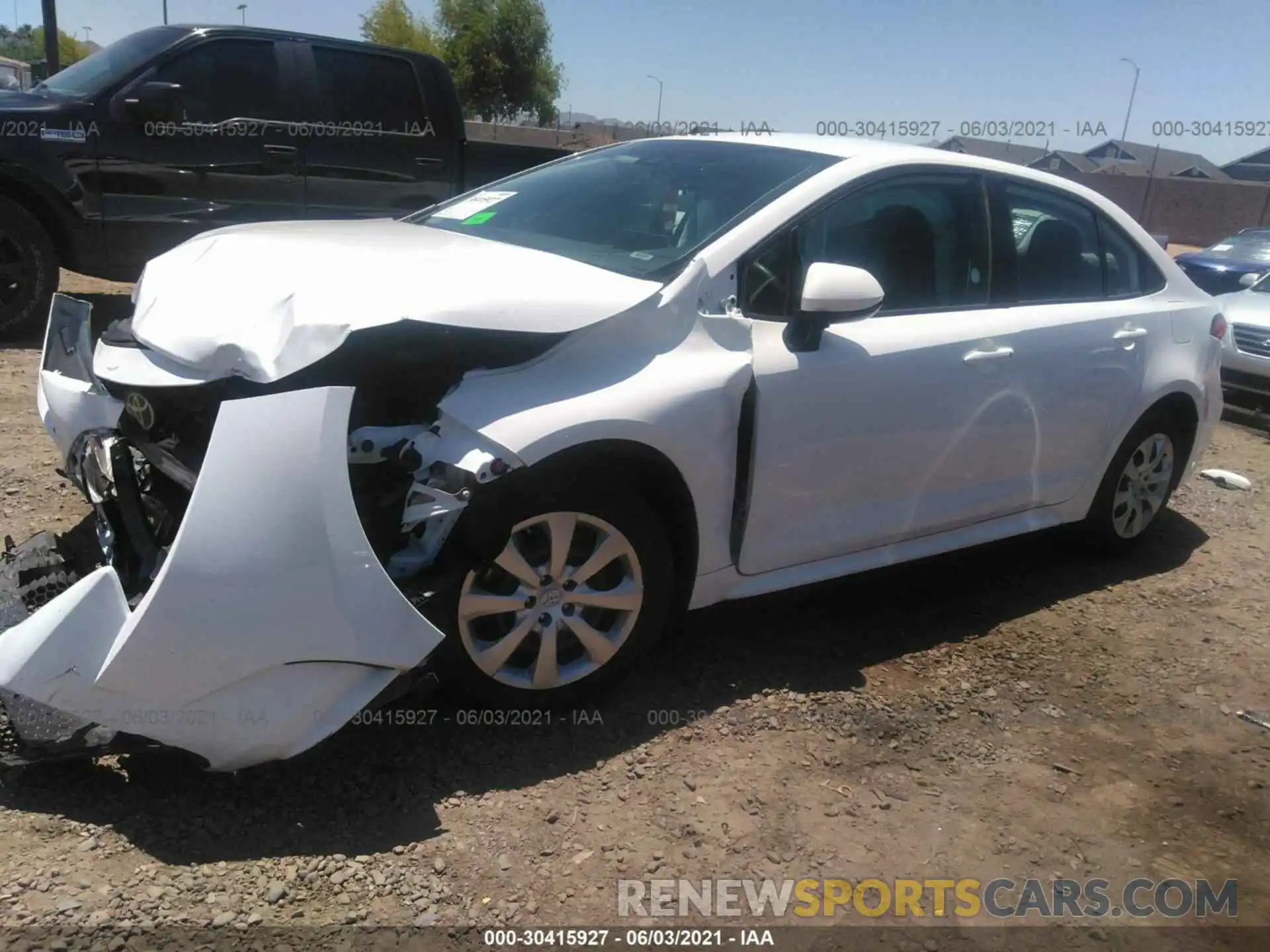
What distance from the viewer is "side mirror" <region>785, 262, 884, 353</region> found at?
3162 millimetres

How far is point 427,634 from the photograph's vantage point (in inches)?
100

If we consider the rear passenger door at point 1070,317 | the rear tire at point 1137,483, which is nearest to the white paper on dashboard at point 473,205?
the rear passenger door at point 1070,317

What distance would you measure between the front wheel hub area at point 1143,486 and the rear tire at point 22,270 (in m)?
6.44

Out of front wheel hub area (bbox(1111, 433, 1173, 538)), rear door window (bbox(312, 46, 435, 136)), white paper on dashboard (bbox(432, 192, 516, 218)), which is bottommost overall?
front wheel hub area (bbox(1111, 433, 1173, 538))

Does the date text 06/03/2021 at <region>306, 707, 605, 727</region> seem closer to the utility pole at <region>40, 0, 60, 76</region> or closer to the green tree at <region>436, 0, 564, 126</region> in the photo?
the utility pole at <region>40, 0, 60, 76</region>

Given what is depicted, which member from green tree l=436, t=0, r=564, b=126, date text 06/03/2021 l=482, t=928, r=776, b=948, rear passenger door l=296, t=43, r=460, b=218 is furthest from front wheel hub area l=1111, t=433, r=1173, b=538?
green tree l=436, t=0, r=564, b=126

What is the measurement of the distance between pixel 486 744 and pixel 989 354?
89.0 inches

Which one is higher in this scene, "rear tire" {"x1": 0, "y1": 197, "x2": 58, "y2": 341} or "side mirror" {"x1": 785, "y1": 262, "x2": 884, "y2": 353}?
"side mirror" {"x1": 785, "y1": 262, "x2": 884, "y2": 353}

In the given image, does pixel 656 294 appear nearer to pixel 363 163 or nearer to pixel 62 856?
pixel 62 856

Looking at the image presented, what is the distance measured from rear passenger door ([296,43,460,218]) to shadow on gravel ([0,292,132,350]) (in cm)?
165

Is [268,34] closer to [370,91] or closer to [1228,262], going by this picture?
[370,91]

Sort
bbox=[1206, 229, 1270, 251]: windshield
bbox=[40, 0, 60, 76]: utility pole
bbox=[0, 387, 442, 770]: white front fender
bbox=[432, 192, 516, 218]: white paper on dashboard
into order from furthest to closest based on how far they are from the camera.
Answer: bbox=[40, 0, 60, 76]: utility pole
bbox=[1206, 229, 1270, 251]: windshield
bbox=[432, 192, 516, 218]: white paper on dashboard
bbox=[0, 387, 442, 770]: white front fender

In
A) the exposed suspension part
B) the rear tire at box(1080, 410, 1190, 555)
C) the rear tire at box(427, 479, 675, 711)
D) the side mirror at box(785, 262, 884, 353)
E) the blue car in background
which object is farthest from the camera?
the blue car in background

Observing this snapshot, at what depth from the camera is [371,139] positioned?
294 inches
